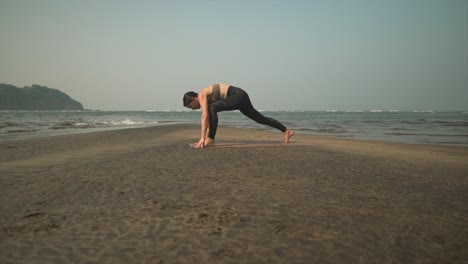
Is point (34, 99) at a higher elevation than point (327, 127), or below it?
higher

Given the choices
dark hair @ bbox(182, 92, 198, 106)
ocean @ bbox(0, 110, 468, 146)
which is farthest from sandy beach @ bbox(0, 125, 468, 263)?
ocean @ bbox(0, 110, 468, 146)

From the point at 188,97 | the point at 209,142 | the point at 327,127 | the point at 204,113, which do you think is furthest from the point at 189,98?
the point at 327,127

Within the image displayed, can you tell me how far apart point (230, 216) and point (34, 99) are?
166 metres

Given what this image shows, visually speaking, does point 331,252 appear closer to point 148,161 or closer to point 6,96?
point 148,161

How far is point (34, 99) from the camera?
438ft

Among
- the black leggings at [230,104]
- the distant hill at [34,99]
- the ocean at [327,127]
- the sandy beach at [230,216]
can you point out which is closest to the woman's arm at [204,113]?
the black leggings at [230,104]

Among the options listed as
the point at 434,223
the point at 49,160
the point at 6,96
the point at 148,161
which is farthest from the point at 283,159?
the point at 6,96

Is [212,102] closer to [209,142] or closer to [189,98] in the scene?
[189,98]

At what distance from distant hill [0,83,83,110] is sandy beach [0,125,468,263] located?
145537 mm

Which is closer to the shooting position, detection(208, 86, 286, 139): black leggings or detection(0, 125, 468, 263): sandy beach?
detection(0, 125, 468, 263): sandy beach

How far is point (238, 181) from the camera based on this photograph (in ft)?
9.87

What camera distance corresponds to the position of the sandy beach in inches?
57.7

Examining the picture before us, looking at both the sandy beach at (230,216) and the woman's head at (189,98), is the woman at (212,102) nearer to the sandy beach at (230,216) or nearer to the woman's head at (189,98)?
the woman's head at (189,98)

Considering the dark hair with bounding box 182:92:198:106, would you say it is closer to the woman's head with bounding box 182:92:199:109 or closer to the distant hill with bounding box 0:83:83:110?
the woman's head with bounding box 182:92:199:109
